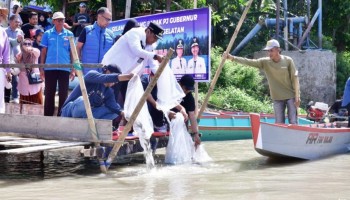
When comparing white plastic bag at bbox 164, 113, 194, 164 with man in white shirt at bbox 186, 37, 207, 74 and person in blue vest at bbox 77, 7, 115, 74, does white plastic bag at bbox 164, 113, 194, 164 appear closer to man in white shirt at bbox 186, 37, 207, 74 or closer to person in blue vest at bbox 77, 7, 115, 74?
person in blue vest at bbox 77, 7, 115, 74

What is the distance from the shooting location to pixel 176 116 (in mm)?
8656

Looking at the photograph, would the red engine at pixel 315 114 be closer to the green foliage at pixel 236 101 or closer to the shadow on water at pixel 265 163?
the green foliage at pixel 236 101

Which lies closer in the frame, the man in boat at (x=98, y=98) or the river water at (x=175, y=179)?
the river water at (x=175, y=179)

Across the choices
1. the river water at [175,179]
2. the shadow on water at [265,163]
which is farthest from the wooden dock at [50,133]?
the shadow on water at [265,163]

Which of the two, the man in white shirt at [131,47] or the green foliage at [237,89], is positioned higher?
the man in white shirt at [131,47]

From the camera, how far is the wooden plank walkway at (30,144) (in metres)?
6.74

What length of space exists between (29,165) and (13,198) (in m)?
2.67

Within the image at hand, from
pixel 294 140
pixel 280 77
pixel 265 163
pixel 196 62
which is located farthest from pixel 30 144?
pixel 196 62

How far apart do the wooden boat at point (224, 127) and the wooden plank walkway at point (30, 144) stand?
5.47m

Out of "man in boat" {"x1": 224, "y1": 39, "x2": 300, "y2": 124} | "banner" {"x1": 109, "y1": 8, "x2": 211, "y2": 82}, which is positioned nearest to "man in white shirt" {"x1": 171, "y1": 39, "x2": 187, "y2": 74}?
"banner" {"x1": 109, "y1": 8, "x2": 211, "y2": 82}

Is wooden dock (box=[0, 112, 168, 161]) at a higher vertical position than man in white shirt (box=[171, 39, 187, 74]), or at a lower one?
lower

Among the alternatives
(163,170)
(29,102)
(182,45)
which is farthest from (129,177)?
(182,45)

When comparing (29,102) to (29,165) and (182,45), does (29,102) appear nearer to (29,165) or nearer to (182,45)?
(29,165)

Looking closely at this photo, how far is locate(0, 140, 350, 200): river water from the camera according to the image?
21.0 feet
